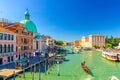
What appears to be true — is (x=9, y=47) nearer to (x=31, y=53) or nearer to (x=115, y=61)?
(x=31, y=53)

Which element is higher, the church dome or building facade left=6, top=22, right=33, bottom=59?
the church dome

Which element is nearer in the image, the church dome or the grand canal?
the grand canal

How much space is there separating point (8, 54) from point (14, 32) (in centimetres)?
687

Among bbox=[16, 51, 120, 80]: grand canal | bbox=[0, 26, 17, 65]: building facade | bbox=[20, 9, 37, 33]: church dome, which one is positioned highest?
bbox=[20, 9, 37, 33]: church dome

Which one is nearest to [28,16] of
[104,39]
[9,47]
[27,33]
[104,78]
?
[27,33]

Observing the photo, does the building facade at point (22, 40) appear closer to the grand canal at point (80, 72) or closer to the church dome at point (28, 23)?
the church dome at point (28, 23)

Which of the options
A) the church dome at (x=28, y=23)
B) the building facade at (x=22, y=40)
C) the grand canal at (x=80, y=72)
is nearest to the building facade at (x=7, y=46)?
the building facade at (x=22, y=40)

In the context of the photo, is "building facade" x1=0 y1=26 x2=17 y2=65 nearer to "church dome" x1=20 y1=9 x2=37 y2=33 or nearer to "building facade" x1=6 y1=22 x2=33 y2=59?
"building facade" x1=6 y1=22 x2=33 y2=59

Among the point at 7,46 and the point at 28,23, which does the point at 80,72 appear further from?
the point at 28,23

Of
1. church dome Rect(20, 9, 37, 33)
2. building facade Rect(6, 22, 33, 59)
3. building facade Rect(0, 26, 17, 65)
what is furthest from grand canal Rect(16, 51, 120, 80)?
church dome Rect(20, 9, 37, 33)

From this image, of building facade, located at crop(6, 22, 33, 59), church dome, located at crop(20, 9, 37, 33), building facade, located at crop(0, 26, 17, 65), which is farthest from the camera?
church dome, located at crop(20, 9, 37, 33)

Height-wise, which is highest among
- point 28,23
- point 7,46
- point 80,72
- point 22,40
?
point 28,23

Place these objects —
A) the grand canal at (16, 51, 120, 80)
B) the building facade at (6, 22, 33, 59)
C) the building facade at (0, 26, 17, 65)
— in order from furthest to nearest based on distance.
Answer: the building facade at (6, 22, 33, 59)
the building facade at (0, 26, 17, 65)
the grand canal at (16, 51, 120, 80)

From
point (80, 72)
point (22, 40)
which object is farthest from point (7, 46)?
point (80, 72)
